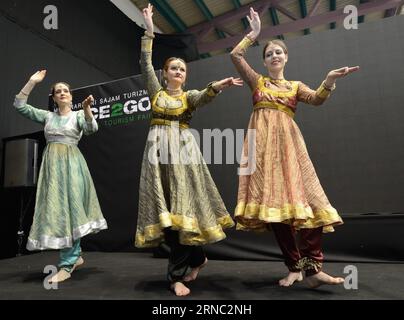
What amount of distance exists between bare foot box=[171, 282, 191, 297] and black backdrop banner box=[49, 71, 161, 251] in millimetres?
1912

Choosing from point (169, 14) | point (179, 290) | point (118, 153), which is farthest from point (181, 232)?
point (169, 14)

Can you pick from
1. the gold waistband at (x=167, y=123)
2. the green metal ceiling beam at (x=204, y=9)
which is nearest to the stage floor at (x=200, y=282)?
the gold waistband at (x=167, y=123)

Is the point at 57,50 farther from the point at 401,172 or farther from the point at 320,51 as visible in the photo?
the point at 401,172

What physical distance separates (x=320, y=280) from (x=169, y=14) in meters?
5.42

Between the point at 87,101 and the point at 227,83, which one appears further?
the point at 87,101

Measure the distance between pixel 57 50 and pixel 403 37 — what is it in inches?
144

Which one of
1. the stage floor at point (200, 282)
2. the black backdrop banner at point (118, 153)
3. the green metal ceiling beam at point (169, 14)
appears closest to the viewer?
the stage floor at point (200, 282)

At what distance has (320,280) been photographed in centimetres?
165

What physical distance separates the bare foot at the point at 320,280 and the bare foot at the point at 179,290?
595 millimetres

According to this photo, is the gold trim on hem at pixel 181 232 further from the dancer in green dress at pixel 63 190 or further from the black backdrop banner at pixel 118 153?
the black backdrop banner at pixel 118 153

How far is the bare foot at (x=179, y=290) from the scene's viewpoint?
5.39ft

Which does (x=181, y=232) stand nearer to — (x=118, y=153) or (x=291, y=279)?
(x=291, y=279)
